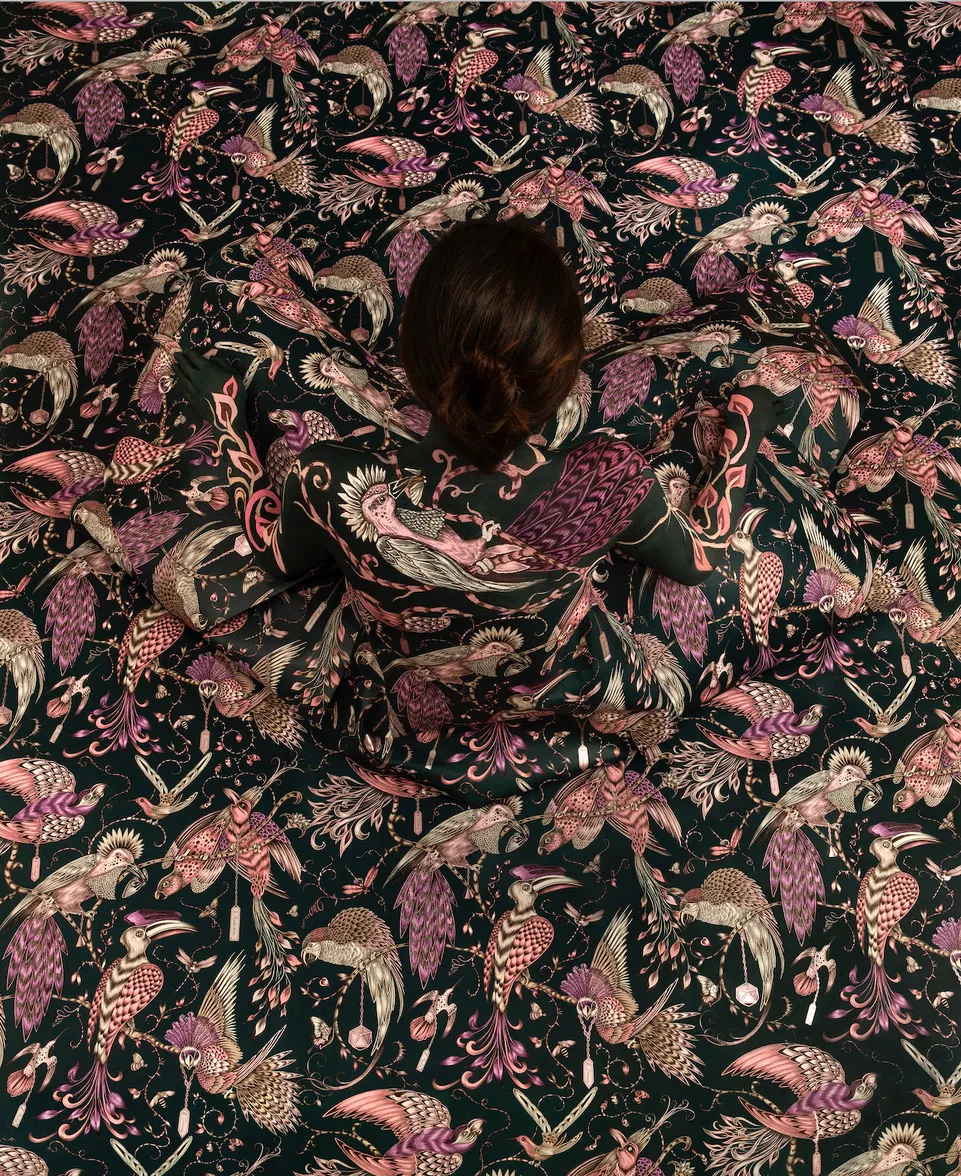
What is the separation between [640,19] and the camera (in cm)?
200

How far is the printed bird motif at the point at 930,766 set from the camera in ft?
4.93

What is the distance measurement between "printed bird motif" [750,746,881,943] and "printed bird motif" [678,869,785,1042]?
0.09 ft

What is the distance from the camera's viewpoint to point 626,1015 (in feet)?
4.55

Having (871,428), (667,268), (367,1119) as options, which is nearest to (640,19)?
(667,268)

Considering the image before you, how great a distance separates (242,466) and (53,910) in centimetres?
64

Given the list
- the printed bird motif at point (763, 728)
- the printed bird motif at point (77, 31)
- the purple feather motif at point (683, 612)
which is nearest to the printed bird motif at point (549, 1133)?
the printed bird motif at point (763, 728)

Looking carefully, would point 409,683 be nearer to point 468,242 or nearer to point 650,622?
point 650,622

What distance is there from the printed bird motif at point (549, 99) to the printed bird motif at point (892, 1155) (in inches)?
Result: 65.1

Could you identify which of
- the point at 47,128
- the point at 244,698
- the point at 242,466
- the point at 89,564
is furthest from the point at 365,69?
the point at 244,698

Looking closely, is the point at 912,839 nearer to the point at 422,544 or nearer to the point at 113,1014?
the point at 422,544

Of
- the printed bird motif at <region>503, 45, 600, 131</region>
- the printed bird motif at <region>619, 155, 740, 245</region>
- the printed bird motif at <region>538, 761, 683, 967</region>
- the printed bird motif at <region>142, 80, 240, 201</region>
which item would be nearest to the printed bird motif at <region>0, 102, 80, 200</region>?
the printed bird motif at <region>142, 80, 240, 201</region>

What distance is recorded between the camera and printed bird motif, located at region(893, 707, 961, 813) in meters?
1.50

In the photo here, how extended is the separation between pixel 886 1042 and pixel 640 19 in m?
1.77

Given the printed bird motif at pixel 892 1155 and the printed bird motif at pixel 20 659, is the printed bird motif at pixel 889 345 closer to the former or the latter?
the printed bird motif at pixel 892 1155
